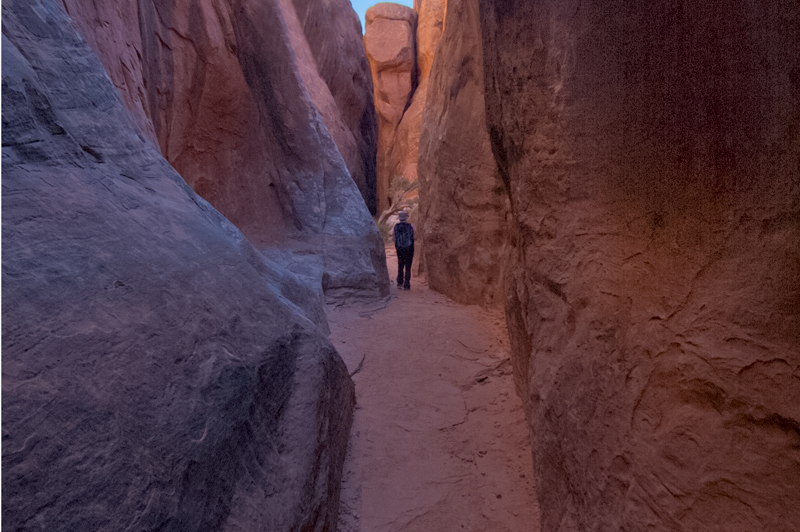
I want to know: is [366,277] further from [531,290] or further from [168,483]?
[168,483]

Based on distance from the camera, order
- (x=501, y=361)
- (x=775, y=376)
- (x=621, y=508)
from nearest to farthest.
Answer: (x=775, y=376)
(x=621, y=508)
(x=501, y=361)

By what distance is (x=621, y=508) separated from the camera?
63.8 inches

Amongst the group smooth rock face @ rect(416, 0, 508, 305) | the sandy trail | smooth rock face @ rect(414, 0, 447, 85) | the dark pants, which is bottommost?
the dark pants

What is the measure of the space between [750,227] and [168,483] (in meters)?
1.87

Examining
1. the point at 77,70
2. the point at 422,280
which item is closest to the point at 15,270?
the point at 77,70

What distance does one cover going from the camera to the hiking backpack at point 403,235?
702 cm

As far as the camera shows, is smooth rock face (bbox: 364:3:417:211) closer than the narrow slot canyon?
No

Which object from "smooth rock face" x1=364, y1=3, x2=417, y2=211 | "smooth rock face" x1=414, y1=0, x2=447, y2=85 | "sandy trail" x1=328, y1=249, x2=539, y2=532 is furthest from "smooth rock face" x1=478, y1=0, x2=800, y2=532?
"smooth rock face" x1=414, y1=0, x2=447, y2=85

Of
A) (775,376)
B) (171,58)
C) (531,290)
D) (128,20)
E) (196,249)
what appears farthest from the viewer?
(171,58)

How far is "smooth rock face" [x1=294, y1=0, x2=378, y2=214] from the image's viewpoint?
10.3 meters

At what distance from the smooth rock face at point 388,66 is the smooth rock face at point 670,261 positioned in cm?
1553

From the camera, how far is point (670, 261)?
1583 mm

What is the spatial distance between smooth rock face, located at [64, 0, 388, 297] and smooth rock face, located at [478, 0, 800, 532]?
4185mm

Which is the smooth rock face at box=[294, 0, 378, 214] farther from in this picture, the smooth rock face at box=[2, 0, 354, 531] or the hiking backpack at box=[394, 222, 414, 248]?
the smooth rock face at box=[2, 0, 354, 531]
